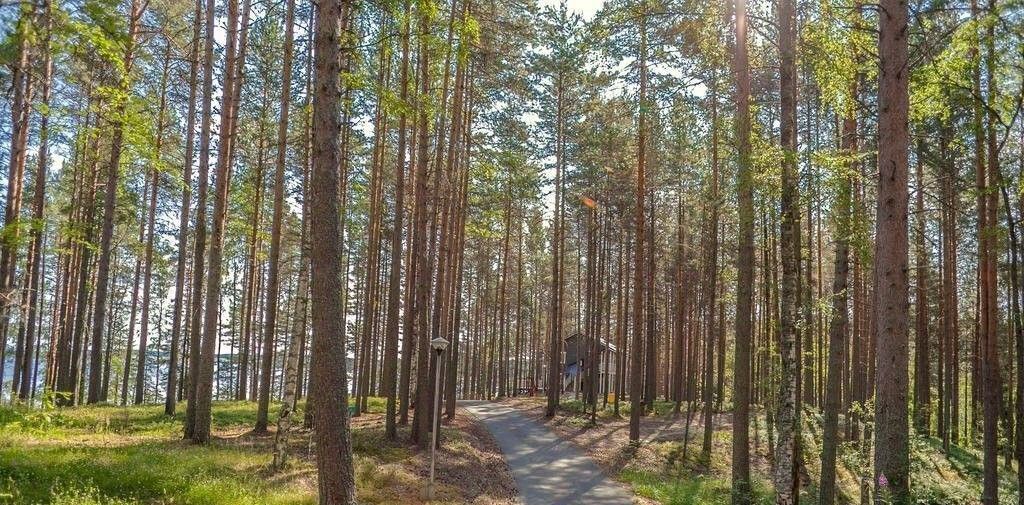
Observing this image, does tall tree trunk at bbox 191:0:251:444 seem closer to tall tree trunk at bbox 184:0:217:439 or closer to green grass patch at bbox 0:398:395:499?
tall tree trunk at bbox 184:0:217:439

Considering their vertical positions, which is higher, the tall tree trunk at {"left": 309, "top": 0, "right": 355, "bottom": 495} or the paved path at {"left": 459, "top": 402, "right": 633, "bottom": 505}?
the tall tree trunk at {"left": 309, "top": 0, "right": 355, "bottom": 495}

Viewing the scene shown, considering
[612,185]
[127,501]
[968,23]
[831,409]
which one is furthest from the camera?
[612,185]

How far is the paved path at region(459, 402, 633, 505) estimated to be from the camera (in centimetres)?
1358

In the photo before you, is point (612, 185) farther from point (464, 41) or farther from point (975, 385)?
point (464, 41)

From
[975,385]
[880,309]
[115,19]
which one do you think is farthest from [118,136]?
[975,385]

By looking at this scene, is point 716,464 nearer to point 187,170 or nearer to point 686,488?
point 686,488

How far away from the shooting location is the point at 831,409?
11672mm

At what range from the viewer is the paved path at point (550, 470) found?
13.6 meters

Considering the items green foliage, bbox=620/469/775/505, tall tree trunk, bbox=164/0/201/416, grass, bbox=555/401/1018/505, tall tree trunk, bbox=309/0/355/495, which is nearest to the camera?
tall tree trunk, bbox=309/0/355/495

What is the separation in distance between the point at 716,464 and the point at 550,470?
6687 mm

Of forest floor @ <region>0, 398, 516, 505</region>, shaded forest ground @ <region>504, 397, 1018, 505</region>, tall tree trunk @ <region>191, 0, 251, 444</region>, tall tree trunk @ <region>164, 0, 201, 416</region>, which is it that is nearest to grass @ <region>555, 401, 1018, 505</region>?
shaded forest ground @ <region>504, 397, 1018, 505</region>

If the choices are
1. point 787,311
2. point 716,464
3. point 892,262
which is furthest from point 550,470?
point 892,262

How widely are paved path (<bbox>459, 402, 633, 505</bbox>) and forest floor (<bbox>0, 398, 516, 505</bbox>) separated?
0.56 metres

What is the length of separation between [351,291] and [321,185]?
35.1 meters
